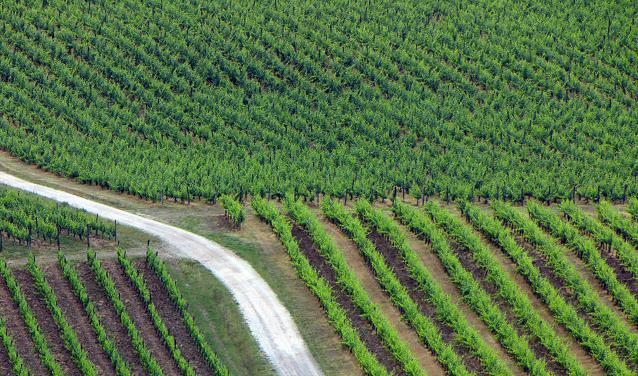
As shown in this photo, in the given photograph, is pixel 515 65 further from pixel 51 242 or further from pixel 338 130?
pixel 51 242

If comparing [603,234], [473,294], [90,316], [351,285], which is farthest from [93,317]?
[603,234]

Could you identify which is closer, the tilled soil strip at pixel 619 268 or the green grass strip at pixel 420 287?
the green grass strip at pixel 420 287

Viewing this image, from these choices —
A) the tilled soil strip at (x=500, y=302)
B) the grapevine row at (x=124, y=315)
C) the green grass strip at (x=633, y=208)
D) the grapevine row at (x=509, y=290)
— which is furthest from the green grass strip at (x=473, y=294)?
the grapevine row at (x=124, y=315)

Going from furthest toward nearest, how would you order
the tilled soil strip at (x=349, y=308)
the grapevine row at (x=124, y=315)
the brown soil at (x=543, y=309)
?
the brown soil at (x=543, y=309) → the tilled soil strip at (x=349, y=308) → the grapevine row at (x=124, y=315)

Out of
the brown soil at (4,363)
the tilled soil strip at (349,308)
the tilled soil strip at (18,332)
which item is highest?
the tilled soil strip at (349,308)

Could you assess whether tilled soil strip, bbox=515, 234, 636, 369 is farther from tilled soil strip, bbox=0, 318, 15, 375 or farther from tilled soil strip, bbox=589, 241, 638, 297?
tilled soil strip, bbox=0, 318, 15, 375

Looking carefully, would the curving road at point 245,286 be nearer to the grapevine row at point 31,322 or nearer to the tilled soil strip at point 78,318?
the tilled soil strip at point 78,318

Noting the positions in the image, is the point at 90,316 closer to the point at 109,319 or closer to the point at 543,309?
the point at 109,319
